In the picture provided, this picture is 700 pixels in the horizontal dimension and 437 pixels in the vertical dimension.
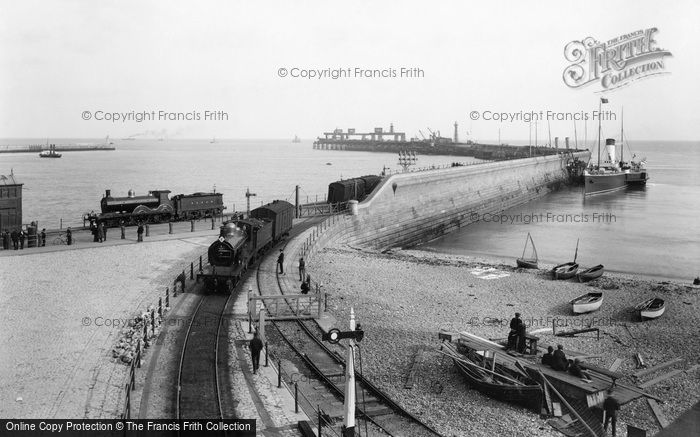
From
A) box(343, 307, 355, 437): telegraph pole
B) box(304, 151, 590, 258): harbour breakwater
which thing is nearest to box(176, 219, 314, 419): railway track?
box(343, 307, 355, 437): telegraph pole

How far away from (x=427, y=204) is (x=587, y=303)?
112ft

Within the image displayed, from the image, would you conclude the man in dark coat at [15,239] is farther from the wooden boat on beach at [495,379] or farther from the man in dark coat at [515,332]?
the man in dark coat at [515,332]

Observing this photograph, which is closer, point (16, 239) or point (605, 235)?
point (16, 239)

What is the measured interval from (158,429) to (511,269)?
2808cm

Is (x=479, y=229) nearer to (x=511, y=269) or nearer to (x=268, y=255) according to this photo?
(x=511, y=269)

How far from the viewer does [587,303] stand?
91.7 feet

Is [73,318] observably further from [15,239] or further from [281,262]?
[15,239]

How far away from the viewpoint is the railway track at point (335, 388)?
49.0 feet

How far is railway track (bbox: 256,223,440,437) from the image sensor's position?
14.9 metres

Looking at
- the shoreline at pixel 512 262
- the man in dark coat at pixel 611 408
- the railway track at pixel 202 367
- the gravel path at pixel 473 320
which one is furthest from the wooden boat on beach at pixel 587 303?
the railway track at pixel 202 367

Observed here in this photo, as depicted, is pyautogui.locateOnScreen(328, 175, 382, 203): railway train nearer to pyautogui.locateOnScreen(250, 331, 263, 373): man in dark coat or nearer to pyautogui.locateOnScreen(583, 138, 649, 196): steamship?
pyautogui.locateOnScreen(250, 331, 263, 373): man in dark coat

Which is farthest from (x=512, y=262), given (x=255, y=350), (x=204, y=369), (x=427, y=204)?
(x=204, y=369)

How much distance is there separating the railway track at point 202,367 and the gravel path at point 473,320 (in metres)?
4.66

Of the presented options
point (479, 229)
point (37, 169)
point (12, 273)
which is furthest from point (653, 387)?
point (37, 169)
